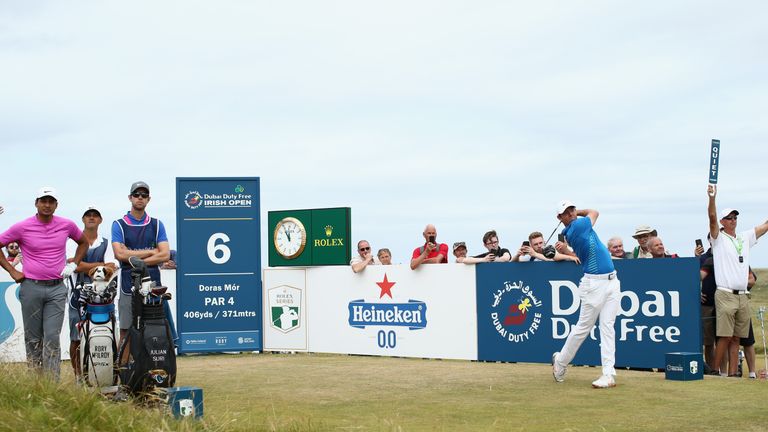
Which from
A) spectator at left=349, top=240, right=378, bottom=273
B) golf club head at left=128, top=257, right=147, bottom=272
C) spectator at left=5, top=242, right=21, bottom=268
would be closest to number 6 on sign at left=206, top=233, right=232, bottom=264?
spectator at left=349, top=240, right=378, bottom=273

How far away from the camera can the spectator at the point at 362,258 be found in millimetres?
17578

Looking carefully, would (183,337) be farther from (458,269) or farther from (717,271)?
(717,271)

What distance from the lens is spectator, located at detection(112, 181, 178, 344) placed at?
1070 cm

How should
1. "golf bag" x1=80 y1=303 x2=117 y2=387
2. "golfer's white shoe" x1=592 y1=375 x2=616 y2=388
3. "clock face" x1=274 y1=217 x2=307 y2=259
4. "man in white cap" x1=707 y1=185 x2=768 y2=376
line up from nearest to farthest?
"golf bag" x1=80 y1=303 x2=117 y2=387 → "golfer's white shoe" x1=592 y1=375 x2=616 y2=388 → "man in white cap" x1=707 y1=185 x2=768 y2=376 → "clock face" x1=274 y1=217 x2=307 y2=259

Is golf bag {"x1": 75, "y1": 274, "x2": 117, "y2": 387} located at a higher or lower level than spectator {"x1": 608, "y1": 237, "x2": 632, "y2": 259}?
lower

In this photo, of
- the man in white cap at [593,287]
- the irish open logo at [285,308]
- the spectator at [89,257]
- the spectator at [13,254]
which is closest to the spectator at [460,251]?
the irish open logo at [285,308]

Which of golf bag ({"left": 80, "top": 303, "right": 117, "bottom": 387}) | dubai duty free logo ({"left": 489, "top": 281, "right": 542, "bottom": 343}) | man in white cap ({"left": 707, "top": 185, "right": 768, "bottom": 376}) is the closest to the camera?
golf bag ({"left": 80, "top": 303, "right": 117, "bottom": 387})

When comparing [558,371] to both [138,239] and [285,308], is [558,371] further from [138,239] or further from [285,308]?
[285,308]

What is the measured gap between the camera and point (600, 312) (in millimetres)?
11750

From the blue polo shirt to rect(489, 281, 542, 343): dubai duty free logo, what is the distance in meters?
3.35

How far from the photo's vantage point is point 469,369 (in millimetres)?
14188

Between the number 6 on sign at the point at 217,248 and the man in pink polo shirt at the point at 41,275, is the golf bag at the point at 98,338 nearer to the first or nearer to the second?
the man in pink polo shirt at the point at 41,275

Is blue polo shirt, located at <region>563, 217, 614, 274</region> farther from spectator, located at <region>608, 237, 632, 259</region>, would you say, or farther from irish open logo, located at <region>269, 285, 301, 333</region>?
irish open logo, located at <region>269, 285, 301, 333</region>

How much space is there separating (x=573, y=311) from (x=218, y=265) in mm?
7136
